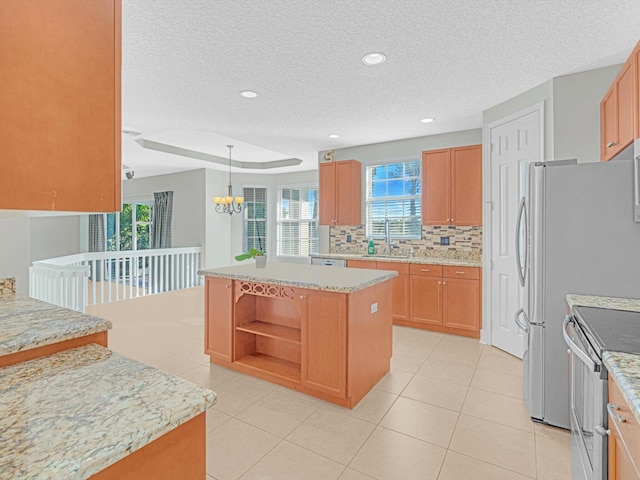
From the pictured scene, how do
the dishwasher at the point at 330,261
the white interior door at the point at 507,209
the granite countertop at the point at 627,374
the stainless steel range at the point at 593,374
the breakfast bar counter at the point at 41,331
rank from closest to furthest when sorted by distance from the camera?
1. the granite countertop at the point at 627,374
2. the breakfast bar counter at the point at 41,331
3. the stainless steel range at the point at 593,374
4. the white interior door at the point at 507,209
5. the dishwasher at the point at 330,261

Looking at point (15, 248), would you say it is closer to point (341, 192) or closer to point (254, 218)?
point (341, 192)

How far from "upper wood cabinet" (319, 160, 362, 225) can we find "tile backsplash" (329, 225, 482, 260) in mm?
289

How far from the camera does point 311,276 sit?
106 inches

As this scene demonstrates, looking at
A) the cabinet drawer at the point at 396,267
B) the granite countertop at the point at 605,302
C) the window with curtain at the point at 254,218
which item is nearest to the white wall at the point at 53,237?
the window with curtain at the point at 254,218

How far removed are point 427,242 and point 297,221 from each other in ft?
11.9

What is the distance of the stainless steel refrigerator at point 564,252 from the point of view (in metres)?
1.93

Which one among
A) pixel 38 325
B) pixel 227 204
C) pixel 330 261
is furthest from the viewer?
pixel 227 204

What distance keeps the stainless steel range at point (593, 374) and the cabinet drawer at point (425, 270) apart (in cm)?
219

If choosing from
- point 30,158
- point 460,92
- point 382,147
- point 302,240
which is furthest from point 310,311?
point 302,240

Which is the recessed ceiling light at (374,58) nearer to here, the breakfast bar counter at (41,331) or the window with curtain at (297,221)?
the breakfast bar counter at (41,331)

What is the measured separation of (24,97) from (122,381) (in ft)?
2.51

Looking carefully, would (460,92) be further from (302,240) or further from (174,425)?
(302,240)

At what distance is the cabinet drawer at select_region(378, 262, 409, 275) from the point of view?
4.26 m

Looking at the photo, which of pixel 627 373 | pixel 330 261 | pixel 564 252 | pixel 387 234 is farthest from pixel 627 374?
pixel 387 234
